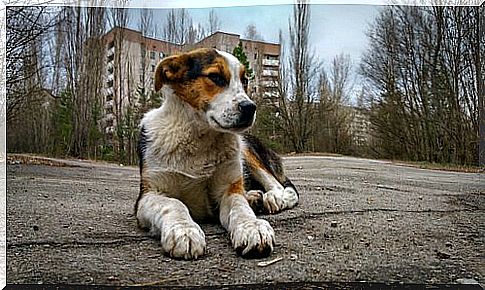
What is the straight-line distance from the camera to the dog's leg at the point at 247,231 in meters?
1.20

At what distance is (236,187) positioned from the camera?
4.77 ft

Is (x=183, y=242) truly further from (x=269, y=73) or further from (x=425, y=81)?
(x=425, y=81)

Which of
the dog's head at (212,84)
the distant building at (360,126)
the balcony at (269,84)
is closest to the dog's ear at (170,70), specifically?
the dog's head at (212,84)

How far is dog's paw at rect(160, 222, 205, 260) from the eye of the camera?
118 cm

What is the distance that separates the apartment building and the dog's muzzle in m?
0.19

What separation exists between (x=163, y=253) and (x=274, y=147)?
1.56ft

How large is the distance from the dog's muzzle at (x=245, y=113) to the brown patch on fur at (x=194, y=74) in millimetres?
74

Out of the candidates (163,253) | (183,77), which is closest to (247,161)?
(183,77)

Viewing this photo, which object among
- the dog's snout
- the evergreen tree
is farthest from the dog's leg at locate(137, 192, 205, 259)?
the evergreen tree

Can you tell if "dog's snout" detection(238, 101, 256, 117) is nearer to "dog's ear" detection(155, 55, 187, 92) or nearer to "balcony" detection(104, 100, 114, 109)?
"dog's ear" detection(155, 55, 187, 92)

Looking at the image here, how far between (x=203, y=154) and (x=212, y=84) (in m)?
0.19

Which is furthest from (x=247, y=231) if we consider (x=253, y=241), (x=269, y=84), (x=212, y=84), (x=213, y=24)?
(x=213, y=24)

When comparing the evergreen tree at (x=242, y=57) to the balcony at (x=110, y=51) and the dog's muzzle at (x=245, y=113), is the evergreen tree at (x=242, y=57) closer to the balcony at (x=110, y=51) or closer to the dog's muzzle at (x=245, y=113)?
the dog's muzzle at (x=245, y=113)

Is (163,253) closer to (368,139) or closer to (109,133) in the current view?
(109,133)
